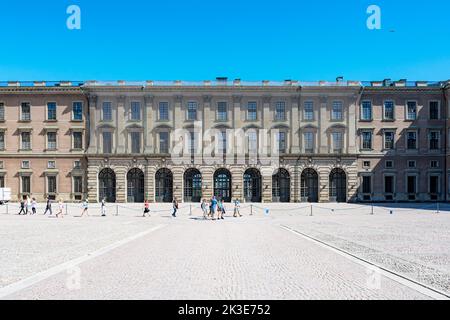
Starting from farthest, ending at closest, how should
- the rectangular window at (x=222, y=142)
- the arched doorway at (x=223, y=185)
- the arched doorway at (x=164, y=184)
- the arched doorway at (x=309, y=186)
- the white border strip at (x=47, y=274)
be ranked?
the arched doorway at (x=223, y=185)
the arched doorway at (x=309, y=186)
the arched doorway at (x=164, y=184)
the rectangular window at (x=222, y=142)
the white border strip at (x=47, y=274)

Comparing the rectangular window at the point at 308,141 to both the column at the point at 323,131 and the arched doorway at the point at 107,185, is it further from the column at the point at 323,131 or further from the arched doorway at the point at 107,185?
the arched doorway at the point at 107,185

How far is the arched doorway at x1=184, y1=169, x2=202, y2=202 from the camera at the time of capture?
5091 centimetres

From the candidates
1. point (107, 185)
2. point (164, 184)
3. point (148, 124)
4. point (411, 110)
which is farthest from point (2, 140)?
point (411, 110)

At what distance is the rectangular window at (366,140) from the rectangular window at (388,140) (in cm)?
195

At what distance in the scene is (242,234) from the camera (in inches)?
696

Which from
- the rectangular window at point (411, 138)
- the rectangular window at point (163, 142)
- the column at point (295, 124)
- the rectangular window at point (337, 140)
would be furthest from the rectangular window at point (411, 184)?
the rectangular window at point (163, 142)

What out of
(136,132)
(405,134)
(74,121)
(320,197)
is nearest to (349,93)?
(405,134)

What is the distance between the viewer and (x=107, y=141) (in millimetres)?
50906

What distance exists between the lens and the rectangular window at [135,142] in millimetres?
50844

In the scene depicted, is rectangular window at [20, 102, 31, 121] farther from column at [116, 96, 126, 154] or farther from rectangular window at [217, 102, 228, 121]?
rectangular window at [217, 102, 228, 121]

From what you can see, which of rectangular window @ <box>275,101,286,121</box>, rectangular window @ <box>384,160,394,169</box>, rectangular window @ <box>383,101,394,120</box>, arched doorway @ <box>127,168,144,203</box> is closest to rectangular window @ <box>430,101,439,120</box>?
rectangular window @ <box>383,101,394,120</box>

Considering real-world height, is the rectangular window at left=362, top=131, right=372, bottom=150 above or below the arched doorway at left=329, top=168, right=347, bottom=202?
above

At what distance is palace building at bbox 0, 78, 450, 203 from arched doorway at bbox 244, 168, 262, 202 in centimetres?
19

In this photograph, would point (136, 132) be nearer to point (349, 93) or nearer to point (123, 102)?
point (123, 102)
